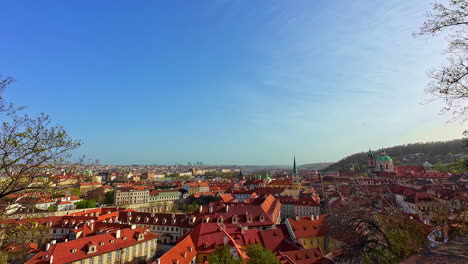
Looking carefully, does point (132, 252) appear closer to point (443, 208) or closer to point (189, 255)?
point (189, 255)

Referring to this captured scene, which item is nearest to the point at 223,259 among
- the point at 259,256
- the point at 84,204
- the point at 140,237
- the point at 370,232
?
the point at 259,256

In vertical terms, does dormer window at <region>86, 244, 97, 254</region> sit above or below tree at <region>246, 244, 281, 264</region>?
below

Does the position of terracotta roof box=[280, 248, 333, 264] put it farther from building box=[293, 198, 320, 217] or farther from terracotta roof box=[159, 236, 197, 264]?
building box=[293, 198, 320, 217]

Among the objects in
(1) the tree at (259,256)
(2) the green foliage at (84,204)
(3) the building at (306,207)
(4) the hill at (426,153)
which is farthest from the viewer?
(4) the hill at (426,153)

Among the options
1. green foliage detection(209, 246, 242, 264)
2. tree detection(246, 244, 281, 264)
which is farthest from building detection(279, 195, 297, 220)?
green foliage detection(209, 246, 242, 264)

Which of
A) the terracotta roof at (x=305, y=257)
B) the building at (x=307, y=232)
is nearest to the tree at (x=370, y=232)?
the terracotta roof at (x=305, y=257)

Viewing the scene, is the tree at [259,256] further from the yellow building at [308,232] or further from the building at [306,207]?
the building at [306,207]

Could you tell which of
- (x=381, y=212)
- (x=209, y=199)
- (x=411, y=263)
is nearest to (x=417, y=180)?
(x=209, y=199)

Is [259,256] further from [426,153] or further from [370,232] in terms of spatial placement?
[426,153]
